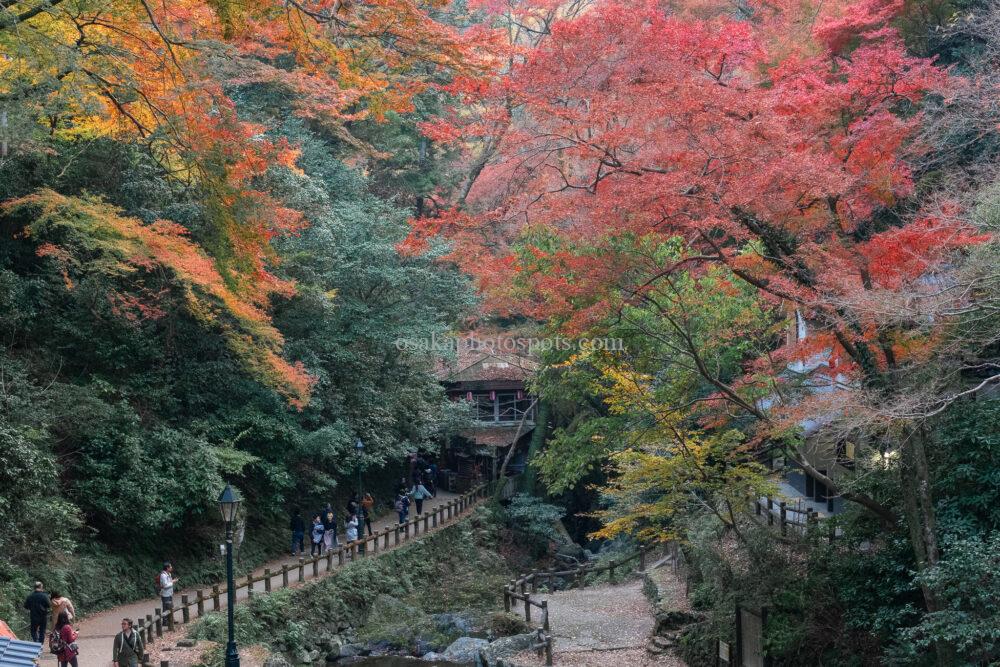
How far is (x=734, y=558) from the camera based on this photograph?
51.6ft

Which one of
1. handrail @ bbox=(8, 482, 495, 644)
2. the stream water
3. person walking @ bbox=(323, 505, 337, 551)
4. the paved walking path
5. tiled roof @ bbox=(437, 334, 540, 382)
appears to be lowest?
the stream water

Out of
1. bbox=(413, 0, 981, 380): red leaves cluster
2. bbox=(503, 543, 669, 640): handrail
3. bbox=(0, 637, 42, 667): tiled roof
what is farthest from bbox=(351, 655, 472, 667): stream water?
bbox=(0, 637, 42, 667): tiled roof

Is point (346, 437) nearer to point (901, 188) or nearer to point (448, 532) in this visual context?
point (448, 532)

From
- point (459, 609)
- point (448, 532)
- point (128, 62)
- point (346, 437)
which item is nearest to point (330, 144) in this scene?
point (346, 437)

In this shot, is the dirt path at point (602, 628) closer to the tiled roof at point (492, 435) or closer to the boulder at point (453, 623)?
the boulder at point (453, 623)

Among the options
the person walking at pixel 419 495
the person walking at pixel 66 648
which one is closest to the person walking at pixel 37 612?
the person walking at pixel 66 648

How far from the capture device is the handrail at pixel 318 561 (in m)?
15.3

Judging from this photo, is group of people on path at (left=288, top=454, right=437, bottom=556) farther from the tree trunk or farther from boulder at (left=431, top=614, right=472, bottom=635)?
the tree trunk

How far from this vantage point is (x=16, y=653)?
7316 mm

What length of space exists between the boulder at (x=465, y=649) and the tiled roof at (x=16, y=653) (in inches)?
430

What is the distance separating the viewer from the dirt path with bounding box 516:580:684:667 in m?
15.9

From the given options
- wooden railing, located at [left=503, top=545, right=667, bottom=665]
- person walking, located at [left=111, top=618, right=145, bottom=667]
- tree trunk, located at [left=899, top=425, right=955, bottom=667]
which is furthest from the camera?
wooden railing, located at [left=503, top=545, right=667, bottom=665]

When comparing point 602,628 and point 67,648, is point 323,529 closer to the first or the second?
point 602,628

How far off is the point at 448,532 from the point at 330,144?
13.2m
